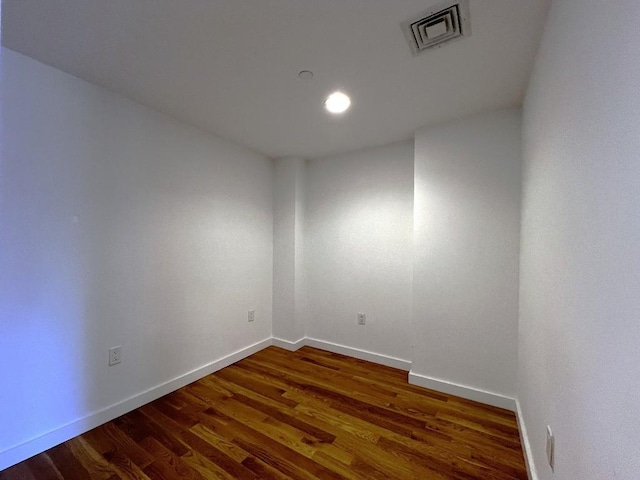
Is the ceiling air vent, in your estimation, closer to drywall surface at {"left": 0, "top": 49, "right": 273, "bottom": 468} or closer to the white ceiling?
the white ceiling

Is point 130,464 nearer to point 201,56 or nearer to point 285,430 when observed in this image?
point 285,430

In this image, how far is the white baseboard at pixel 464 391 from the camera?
6.12 feet

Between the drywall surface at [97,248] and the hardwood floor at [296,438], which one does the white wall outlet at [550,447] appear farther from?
the drywall surface at [97,248]

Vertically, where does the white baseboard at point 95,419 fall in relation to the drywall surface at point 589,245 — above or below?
below

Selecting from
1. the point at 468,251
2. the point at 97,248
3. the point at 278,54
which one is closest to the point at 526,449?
the point at 468,251

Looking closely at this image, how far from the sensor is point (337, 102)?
1818 mm

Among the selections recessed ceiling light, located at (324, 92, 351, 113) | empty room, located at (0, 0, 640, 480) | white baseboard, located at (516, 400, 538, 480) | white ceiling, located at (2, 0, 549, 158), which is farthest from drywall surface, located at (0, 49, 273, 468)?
white baseboard, located at (516, 400, 538, 480)

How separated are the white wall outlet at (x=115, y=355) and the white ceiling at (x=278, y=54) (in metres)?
1.72

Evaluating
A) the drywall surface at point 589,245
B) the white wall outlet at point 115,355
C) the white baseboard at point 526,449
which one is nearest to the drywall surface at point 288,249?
the white wall outlet at point 115,355

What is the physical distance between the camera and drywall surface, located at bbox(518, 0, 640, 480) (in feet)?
1.73

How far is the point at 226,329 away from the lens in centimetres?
252

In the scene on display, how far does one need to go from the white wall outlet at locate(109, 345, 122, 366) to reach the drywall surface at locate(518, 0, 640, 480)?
2.33 metres

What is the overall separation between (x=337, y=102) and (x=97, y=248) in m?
1.86

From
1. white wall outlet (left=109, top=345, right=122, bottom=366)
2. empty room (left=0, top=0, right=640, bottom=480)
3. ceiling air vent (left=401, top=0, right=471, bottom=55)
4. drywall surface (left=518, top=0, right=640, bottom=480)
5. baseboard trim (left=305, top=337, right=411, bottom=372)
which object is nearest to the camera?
drywall surface (left=518, top=0, right=640, bottom=480)
